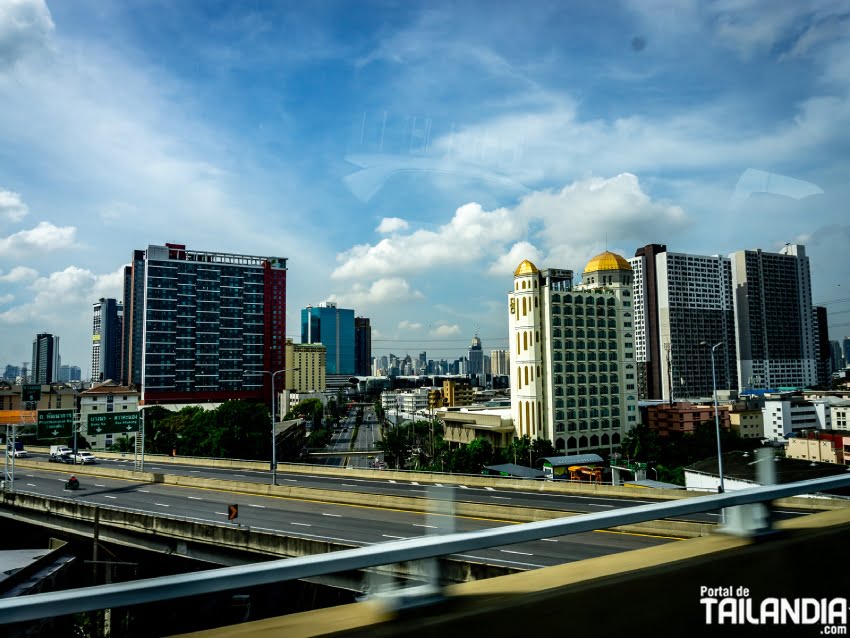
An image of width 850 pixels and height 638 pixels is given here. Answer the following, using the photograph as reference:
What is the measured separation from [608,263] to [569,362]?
15534 mm

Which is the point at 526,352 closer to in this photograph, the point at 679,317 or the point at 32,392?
the point at 679,317

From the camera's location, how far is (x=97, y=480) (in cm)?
2988

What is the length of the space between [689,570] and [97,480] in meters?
33.9

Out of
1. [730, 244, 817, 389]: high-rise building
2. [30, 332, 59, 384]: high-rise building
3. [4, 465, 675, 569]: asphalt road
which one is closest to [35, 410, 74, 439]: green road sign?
[4, 465, 675, 569]: asphalt road

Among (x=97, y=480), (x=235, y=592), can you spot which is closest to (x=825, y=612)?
(x=235, y=592)

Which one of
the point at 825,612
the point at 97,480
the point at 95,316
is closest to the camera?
the point at 825,612

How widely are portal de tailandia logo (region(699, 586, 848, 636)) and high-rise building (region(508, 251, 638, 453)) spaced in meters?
58.3

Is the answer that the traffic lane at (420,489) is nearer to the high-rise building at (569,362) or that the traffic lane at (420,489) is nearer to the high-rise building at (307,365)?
the high-rise building at (569,362)

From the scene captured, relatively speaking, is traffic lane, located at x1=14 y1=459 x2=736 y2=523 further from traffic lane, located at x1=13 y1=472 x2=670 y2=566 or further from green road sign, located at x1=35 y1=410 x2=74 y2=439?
green road sign, located at x1=35 y1=410 x2=74 y2=439

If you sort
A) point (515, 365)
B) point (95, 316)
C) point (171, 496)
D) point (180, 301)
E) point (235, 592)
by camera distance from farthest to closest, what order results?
1. point (95, 316)
2. point (180, 301)
3. point (515, 365)
4. point (171, 496)
5. point (235, 592)

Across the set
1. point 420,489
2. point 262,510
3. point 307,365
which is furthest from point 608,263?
point 307,365

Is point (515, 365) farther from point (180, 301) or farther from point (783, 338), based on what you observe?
point (180, 301)

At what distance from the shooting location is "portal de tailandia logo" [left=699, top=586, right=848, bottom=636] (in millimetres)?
2355

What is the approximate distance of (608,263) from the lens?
69375 millimetres
